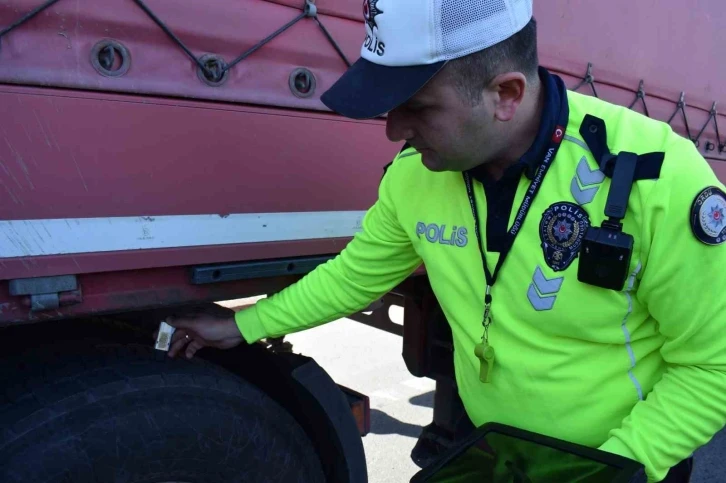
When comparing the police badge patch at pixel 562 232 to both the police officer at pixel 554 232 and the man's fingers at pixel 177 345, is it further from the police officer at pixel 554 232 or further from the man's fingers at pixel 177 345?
the man's fingers at pixel 177 345

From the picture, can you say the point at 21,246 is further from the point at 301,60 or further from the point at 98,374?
the point at 301,60

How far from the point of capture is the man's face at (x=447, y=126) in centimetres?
133

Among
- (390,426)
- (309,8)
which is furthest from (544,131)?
(390,426)

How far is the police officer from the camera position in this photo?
1.26m

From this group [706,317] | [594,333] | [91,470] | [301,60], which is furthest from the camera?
[301,60]

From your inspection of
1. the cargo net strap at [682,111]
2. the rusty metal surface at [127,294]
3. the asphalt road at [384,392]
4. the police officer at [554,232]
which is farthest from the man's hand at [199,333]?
the asphalt road at [384,392]

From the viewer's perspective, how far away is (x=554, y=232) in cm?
137

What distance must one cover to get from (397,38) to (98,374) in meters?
1.03

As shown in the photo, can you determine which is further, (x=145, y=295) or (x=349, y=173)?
(x=349, y=173)

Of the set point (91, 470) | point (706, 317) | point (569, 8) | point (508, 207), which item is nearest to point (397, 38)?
point (508, 207)

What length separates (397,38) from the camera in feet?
4.25

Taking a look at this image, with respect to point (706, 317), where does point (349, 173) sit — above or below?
above

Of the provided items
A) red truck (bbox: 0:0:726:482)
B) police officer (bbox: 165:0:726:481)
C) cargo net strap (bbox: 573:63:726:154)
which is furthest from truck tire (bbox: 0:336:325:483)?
cargo net strap (bbox: 573:63:726:154)

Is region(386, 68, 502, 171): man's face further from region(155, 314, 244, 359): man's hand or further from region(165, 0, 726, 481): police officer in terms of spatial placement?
region(155, 314, 244, 359): man's hand
